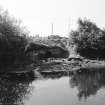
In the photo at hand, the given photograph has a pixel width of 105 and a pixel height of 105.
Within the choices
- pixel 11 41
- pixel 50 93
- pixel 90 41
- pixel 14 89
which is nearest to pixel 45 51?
pixel 90 41

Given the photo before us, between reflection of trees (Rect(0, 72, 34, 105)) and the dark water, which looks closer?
the dark water

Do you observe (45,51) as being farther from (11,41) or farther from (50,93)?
(50,93)

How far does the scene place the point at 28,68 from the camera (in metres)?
34.9

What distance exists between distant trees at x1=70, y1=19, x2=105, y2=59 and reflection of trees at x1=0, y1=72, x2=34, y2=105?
22636 mm

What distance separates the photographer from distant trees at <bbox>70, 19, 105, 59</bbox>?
2004 inches

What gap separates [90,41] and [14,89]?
32.7 meters

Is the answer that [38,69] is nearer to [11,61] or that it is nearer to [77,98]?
[11,61]

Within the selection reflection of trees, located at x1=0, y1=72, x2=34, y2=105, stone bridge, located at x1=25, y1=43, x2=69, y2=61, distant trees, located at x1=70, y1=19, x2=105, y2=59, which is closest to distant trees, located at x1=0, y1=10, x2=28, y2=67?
reflection of trees, located at x1=0, y1=72, x2=34, y2=105

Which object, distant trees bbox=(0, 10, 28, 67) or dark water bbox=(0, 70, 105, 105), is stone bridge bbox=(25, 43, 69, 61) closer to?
distant trees bbox=(0, 10, 28, 67)

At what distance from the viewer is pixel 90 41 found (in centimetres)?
5147

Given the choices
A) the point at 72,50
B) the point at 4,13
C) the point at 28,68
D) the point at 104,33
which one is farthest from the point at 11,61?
the point at 104,33

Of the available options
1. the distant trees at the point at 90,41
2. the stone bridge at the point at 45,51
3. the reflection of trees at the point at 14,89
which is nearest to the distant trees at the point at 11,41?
the reflection of trees at the point at 14,89

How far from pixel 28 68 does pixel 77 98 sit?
1768cm

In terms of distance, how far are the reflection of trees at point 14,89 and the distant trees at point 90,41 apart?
22636 mm
